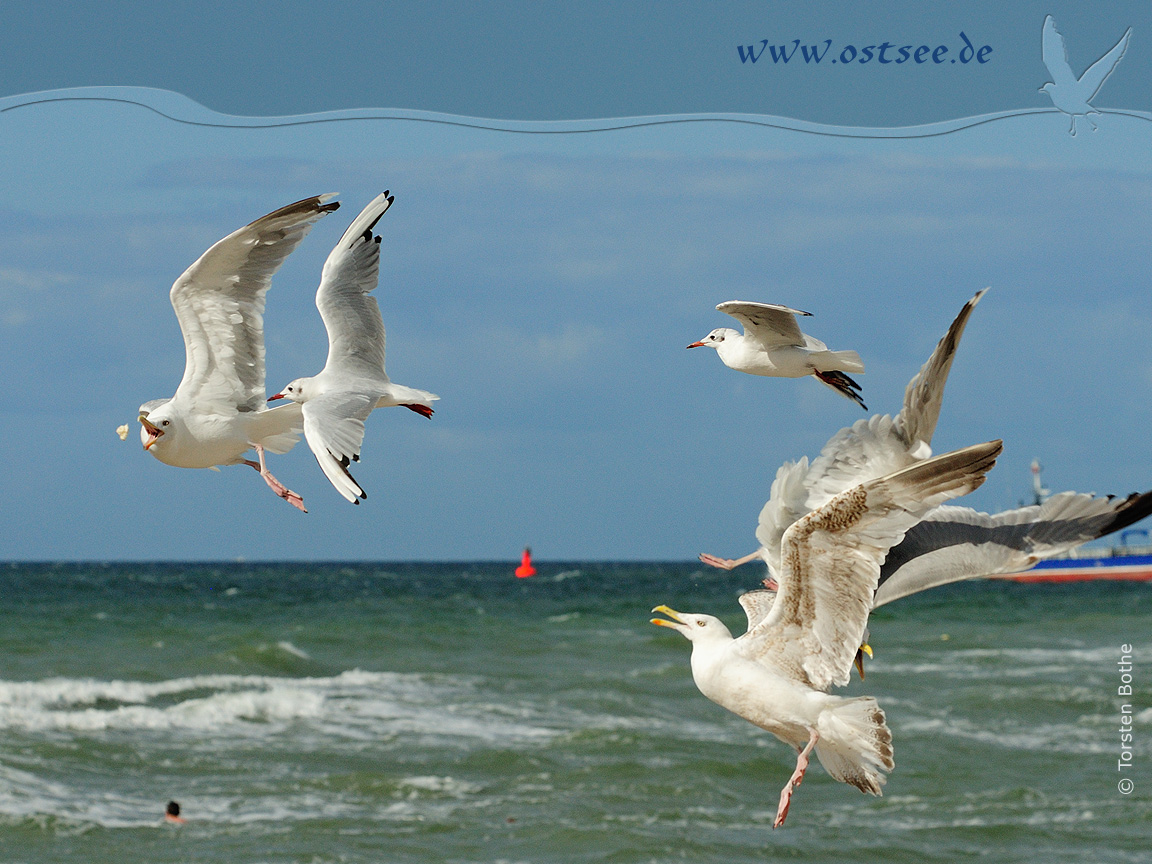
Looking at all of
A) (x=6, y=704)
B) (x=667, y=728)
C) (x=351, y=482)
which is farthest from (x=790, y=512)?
(x=6, y=704)

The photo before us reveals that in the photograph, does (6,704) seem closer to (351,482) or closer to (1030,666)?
(1030,666)

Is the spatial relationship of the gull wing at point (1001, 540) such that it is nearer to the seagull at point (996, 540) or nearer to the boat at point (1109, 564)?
the seagull at point (996, 540)

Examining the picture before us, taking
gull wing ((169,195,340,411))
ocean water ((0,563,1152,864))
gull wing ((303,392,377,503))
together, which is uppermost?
gull wing ((169,195,340,411))

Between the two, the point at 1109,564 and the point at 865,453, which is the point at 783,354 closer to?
the point at 865,453

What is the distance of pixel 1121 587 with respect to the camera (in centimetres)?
6644

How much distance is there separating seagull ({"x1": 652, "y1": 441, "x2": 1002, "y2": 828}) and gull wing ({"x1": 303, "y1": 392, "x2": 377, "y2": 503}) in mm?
1160

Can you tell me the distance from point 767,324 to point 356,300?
70.5 inches

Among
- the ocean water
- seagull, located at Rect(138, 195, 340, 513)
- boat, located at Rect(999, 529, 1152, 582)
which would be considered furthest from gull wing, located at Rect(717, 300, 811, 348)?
boat, located at Rect(999, 529, 1152, 582)

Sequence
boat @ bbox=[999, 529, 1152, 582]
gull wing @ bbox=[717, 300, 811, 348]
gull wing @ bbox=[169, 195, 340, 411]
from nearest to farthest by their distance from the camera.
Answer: gull wing @ bbox=[169, 195, 340, 411]
gull wing @ bbox=[717, 300, 811, 348]
boat @ bbox=[999, 529, 1152, 582]

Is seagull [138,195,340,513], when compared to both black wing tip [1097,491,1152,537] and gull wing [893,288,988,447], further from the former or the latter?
black wing tip [1097,491,1152,537]

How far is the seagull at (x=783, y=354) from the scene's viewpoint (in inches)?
244

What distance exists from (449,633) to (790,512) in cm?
3207

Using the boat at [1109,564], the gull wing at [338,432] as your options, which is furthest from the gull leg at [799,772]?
the boat at [1109,564]

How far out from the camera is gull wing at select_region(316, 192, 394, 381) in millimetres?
5660
